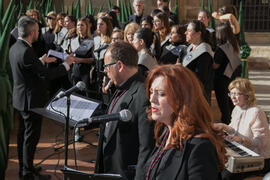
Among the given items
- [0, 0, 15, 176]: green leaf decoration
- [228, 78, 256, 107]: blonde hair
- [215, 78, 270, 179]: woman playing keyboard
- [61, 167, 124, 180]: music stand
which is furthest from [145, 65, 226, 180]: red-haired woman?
[0, 0, 15, 176]: green leaf decoration

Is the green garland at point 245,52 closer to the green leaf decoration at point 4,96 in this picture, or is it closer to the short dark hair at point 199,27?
the short dark hair at point 199,27

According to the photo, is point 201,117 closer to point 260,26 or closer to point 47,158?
point 47,158

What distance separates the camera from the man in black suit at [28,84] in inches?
185

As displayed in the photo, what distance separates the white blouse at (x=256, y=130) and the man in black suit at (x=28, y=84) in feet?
7.42

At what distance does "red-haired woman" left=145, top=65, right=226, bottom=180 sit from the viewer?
190cm

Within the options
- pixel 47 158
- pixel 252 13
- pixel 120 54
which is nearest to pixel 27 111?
pixel 47 158

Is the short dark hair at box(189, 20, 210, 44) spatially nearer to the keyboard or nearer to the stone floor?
the stone floor

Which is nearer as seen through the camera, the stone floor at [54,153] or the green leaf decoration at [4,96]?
the green leaf decoration at [4,96]

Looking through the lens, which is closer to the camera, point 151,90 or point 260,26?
point 151,90

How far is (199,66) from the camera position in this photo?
5480 millimetres

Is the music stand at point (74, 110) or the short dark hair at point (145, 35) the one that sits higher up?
the short dark hair at point (145, 35)

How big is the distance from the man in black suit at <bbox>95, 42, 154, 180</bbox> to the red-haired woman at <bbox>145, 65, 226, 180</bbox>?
619 mm

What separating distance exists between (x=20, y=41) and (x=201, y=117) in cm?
327

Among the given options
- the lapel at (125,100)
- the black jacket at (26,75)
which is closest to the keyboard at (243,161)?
the lapel at (125,100)
